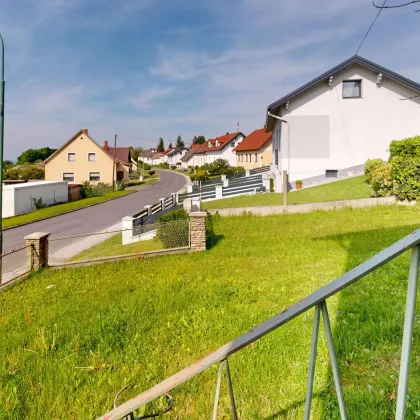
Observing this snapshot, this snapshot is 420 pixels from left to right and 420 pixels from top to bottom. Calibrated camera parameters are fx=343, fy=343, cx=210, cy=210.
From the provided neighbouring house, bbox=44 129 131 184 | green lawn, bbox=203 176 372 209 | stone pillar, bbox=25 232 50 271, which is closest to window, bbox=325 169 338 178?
green lawn, bbox=203 176 372 209

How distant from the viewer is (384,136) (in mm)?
18609

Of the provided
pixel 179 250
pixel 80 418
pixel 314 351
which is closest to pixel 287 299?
pixel 80 418

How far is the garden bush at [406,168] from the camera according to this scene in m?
11.8

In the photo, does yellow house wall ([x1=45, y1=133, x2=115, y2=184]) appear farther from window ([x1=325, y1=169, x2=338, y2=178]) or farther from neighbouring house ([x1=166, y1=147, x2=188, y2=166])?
neighbouring house ([x1=166, y1=147, x2=188, y2=166])

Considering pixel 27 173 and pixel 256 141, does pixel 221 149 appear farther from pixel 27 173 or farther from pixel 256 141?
pixel 27 173

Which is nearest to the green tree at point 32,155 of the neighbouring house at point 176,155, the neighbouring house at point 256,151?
the neighbouring house at point 176,155

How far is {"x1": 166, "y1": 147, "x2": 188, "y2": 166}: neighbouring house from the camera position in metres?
103

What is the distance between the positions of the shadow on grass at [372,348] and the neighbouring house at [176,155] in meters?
99.8

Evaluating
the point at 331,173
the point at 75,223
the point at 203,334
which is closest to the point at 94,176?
the point at 75,223

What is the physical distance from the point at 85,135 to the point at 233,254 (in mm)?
37631

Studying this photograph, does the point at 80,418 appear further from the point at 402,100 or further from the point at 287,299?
the point at 402,100

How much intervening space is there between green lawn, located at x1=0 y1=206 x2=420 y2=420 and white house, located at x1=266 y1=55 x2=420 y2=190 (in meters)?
11.7

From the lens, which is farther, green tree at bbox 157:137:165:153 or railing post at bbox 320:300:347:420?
green tree at bbox 157:137:165:153

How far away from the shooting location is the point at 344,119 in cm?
1875
